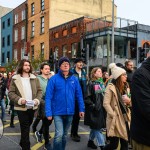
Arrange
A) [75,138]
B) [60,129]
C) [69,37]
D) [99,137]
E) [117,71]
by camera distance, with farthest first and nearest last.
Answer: [69,37] → [75,138] → [99,137] → [60,129] → [117,71]

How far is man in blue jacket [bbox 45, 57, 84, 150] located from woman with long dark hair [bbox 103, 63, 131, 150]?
0.66 metres

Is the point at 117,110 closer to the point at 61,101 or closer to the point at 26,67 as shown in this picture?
the point at 61,101

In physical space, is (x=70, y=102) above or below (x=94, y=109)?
above

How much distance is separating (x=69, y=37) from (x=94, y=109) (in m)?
28.7

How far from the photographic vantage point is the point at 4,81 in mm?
12320

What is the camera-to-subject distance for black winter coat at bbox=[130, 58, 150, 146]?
309 centimetres

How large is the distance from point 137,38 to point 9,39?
24749 mm

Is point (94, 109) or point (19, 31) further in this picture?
point (19, 31)

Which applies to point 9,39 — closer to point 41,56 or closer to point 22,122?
point 41,56

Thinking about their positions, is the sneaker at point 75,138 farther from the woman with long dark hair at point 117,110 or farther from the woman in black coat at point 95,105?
the woman with long dark hair at point 117,110

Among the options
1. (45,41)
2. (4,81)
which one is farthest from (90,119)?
(45,41)

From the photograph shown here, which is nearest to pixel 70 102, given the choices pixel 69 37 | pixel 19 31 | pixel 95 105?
pixel 95 105

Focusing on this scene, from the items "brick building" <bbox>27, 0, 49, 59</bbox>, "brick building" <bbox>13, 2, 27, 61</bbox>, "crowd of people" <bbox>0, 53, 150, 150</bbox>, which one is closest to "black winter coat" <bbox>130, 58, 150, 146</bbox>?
"crowd of people" <bbox>0, 53, 150, 150</bbox>

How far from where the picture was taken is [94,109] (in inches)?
269
